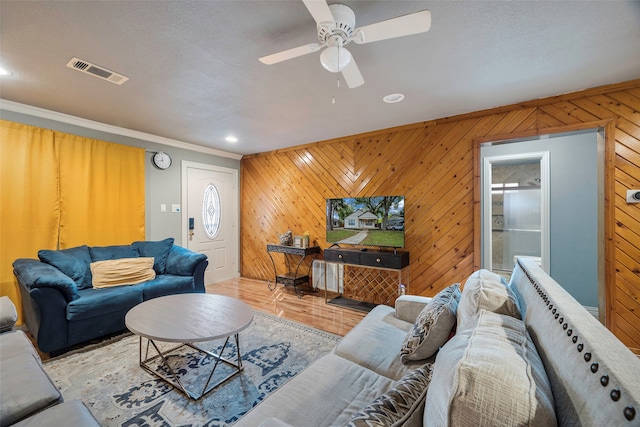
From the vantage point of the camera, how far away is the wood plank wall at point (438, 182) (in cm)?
242

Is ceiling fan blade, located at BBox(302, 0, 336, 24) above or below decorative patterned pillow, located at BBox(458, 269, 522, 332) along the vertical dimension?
above

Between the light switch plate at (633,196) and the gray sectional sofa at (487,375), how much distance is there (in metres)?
1.86

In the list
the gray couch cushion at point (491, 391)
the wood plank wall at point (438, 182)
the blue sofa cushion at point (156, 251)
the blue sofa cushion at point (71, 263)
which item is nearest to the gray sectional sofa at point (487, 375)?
the gray couch cushion at point (491, 391)

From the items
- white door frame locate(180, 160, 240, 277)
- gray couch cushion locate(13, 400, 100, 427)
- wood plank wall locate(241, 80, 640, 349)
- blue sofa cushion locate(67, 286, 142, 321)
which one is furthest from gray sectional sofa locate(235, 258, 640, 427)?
white door frame locate(180, 160, 240, 277)

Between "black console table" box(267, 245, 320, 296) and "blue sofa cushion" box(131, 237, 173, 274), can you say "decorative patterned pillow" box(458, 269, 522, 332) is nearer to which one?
"black console table" box(267, 245, 320, 296)

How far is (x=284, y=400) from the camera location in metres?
1.19

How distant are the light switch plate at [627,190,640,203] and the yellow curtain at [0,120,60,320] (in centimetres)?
592

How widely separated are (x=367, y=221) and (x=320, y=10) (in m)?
2.59

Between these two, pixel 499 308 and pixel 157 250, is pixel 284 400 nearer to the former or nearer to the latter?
pixel 499 308

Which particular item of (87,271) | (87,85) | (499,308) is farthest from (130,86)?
(499,308)

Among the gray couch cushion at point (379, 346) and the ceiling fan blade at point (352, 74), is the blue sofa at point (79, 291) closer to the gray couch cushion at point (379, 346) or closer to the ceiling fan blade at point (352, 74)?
the gray couch cushion at point (379, 346)

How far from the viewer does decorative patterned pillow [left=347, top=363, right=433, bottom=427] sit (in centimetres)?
74

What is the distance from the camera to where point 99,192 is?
351 centimetres

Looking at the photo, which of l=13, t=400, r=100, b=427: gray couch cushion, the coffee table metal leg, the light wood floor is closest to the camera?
l=13, t=400, r=100, b=427: gray couch cushion
